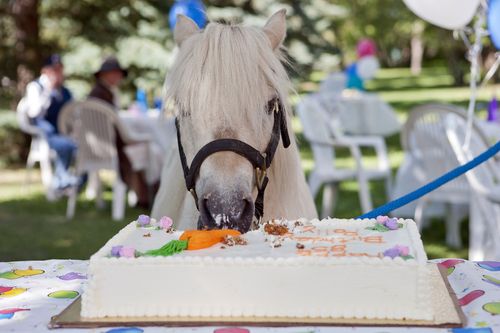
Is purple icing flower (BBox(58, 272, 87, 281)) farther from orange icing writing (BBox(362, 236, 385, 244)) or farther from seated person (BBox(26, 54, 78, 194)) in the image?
seated person (BBox(26, 54, 78, 194))

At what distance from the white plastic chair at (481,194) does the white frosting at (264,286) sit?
368 centimetres

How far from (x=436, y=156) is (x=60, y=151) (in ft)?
20.6

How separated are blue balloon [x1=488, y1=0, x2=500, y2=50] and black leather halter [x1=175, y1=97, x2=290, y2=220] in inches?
117

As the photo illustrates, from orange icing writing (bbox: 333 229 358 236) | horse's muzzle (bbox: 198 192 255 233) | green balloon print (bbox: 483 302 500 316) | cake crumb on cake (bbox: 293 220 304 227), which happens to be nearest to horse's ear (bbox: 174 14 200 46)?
horse's muzzle (bbox: 198 192 255 233)

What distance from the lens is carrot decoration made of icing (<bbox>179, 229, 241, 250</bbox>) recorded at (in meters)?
1.66

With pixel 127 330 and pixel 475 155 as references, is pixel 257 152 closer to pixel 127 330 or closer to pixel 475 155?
pixel 127 330

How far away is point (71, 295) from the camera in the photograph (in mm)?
1771

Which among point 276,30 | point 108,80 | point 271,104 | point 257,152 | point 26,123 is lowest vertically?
point 26,123

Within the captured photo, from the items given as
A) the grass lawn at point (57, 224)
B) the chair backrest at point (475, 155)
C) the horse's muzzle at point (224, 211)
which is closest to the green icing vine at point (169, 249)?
the horse's muzzle at point (224, 211)

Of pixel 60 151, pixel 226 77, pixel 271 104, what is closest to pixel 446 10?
pixel 271 104

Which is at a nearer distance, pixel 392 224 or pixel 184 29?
pixel 392 224

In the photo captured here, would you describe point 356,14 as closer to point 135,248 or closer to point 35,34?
point 35,34

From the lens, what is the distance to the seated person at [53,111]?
413 inches

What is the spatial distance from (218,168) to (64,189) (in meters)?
8.83
